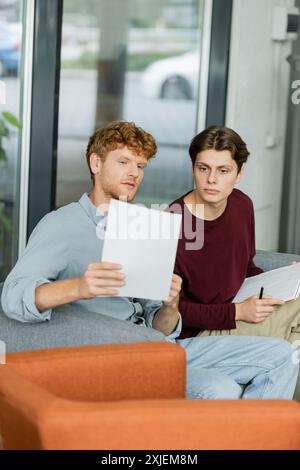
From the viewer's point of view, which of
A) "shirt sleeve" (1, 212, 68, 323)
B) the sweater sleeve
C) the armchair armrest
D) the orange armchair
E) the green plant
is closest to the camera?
the orange armchair

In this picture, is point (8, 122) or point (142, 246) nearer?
point (142, 246)

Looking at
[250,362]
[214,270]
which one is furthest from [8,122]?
[250,362]

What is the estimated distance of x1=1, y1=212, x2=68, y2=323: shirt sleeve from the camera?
2.63 m

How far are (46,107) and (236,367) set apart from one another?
1510 millimetres

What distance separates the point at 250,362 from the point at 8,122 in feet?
4.78

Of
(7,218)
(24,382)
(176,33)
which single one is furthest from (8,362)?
(176,33)

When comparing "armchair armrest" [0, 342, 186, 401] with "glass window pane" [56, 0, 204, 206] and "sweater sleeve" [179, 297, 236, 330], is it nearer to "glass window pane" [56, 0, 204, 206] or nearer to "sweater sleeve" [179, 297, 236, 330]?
"sweater sleeve" [179, 297, 236, 330]

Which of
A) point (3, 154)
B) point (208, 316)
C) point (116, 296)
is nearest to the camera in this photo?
point (116, 296)

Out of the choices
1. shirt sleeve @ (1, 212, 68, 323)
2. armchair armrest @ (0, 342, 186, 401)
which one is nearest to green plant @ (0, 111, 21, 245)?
shirt sleeve @ (1, 212, 68, 323)

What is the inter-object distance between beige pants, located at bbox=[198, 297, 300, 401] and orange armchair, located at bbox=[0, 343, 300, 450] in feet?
2.79

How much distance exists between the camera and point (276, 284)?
3213mm

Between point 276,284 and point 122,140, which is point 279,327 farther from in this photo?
A: point 122,140

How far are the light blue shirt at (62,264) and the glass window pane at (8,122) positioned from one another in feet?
3.51

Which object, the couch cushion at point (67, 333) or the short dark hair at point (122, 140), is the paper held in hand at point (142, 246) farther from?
the short dark hair at point (122, 140)
